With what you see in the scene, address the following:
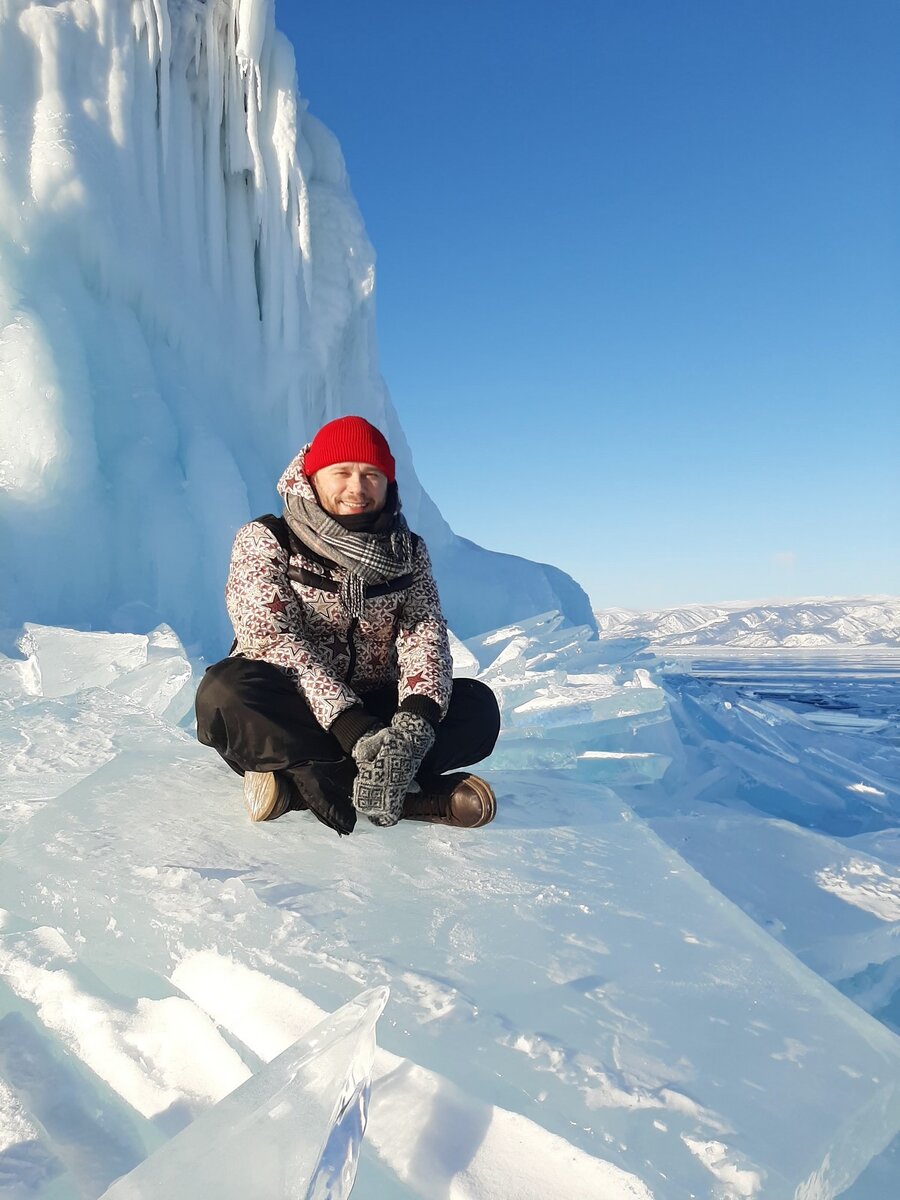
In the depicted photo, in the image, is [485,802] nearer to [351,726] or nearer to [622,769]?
[351,726]

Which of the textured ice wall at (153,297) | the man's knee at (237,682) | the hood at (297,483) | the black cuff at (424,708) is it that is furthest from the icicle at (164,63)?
the black cuff at (424,708)

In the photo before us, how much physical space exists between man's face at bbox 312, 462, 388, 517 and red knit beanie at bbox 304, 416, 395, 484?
0.05 ft

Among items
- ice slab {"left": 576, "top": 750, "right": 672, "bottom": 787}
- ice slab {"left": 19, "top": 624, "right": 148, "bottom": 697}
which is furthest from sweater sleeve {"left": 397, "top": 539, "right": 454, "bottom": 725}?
ice slab {"left": 19, "top": 624, "right": 148, "bottom": 697}

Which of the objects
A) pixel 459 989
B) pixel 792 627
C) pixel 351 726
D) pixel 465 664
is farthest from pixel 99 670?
pixel 792 627

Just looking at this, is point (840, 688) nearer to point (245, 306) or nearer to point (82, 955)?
point (245, 306)

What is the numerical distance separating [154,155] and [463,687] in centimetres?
577

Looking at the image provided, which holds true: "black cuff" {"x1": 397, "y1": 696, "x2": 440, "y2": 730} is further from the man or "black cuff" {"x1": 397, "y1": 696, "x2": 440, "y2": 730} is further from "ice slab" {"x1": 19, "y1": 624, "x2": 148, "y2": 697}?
"ice slab" {"x1": 19, "y1": 624, "x2": 148, "y2": 697}

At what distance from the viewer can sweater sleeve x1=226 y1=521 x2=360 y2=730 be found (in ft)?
5.39

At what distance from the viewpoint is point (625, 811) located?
6.21 ft

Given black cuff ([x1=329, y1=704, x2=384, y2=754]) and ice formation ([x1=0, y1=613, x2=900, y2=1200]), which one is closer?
ice formation ([x1=0, y1=613, x2=900, y2=1200])

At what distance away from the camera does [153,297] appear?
5.91 meters

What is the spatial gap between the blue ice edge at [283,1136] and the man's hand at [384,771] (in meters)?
0.71

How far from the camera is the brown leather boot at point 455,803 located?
5.43 feet

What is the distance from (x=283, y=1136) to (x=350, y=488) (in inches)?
49.6
